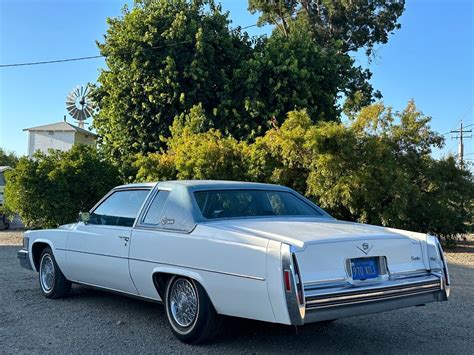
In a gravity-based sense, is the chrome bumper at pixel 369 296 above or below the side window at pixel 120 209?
below

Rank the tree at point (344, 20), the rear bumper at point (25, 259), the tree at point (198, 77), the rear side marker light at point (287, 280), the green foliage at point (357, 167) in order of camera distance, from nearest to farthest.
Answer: the rear side marker light at point (287, 280) < the rear bumper at point (25, 259) < the green foliage at point (357, 167) < the tree at point (198, 77) < the tree at point (344, 20)

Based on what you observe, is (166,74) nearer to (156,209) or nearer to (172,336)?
(156,209)

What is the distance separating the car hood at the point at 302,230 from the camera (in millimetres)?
4551

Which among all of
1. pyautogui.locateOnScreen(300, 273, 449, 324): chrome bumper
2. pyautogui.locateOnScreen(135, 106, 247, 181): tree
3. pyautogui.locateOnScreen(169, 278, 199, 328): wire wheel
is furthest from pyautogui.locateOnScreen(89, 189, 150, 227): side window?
pyautogui.locateOnScreen(135, 106, 247, 181): tree

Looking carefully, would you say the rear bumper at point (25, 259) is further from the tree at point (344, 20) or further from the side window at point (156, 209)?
the tree at point (344, 20)

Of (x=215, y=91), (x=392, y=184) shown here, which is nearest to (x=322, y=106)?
(x=215, y=91)

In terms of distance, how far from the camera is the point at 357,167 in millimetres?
13703

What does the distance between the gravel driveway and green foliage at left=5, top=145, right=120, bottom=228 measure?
9505mm

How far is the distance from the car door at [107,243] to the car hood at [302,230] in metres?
1.28

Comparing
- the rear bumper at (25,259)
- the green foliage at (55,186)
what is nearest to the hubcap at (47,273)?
the rear bumper at (25,259)

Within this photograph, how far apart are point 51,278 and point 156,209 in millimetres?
2481

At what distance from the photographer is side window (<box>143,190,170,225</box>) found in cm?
567

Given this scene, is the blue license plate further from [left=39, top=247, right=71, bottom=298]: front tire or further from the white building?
the white building

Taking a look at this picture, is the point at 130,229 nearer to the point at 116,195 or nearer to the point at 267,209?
the point at 116,195
